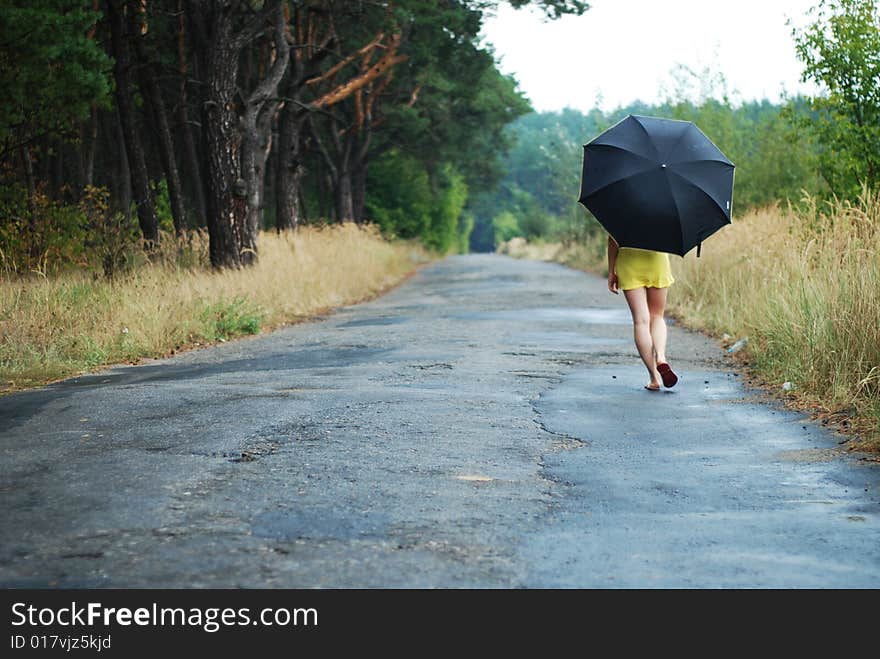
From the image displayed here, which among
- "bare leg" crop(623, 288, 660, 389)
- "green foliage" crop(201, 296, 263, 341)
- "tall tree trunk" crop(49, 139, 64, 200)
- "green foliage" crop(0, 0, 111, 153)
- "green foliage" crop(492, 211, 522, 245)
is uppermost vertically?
"green foliage" crop(0, 0, 111, 153)

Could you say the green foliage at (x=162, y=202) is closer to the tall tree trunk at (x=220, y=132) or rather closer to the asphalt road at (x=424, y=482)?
the tall tree trunk at (x=220, y=132)

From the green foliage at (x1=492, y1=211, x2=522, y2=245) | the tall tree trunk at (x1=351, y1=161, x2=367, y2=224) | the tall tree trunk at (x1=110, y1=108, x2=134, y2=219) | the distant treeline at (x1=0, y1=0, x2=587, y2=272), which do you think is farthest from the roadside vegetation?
the green foliage at (x1=492, y1=211, x2=522, y2=245)

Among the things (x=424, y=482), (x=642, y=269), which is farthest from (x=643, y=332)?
(x=424, y=482)

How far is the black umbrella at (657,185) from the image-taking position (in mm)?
9906

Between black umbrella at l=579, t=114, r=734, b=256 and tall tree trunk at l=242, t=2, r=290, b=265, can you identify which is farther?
tall tree trunk at l=242, t=2, r=290, b=265

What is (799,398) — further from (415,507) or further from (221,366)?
(221,366)

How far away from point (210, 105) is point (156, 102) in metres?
6.13

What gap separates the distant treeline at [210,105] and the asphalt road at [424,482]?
9207 millimetres

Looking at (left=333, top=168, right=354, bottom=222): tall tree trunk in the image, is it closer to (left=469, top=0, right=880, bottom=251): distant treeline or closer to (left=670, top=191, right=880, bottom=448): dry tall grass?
(left=469, top=0, right=880, bottom=251): distant treeline

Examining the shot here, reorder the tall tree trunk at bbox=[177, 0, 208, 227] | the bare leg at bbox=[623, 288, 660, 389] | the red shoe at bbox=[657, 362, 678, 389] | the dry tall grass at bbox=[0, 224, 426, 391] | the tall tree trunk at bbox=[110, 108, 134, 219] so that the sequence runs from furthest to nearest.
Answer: the tall tree trunk at bbox=[177, 0, 208, 227] → the tall tree trunk at bbox=[110, 108, 134, 219] → the dry tall grass at bbox=[0, 224, 426, 391] → the bare leg at bbox=[623, 288, 660, 389] → the red shoe at bbox=[657, 362, 678, 389]

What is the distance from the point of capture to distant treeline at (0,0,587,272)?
821 inches

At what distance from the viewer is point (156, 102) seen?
26078 millimetres

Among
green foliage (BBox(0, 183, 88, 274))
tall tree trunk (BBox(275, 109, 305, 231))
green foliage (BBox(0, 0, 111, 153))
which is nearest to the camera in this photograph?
green foliage (BBox(0, 183, 88, 274))

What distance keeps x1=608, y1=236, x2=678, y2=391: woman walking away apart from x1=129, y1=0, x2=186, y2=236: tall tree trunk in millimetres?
15739
